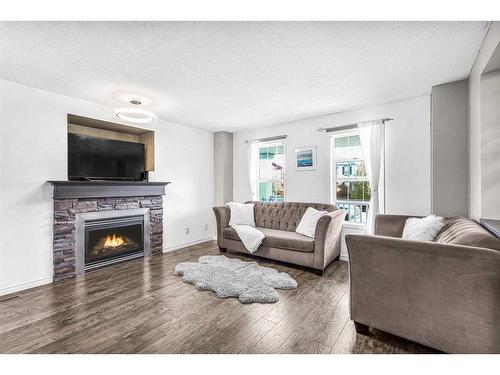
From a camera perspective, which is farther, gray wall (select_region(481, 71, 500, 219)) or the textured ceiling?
gray wall (select_region(481, 71, 500, 219))

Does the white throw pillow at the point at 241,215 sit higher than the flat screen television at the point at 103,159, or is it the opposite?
the flat screen television at the point at 103,159

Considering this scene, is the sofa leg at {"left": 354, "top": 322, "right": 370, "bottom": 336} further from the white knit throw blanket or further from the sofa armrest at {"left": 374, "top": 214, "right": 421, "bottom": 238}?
the white knit throw blanket

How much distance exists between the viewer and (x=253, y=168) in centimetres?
493

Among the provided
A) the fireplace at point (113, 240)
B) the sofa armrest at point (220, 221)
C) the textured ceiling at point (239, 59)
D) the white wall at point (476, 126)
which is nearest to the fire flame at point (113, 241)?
the fireplace at point (113, 240)

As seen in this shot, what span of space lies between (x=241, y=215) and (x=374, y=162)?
2352 mm

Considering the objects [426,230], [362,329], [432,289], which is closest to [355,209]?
[426,230]

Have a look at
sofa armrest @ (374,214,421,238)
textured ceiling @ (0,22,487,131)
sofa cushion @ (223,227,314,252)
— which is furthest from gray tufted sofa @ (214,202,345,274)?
textured ceiling @ (0,22,487,131)

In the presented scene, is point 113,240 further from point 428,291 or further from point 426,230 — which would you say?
point 426,230

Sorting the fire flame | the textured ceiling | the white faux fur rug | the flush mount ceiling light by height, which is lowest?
the white faux fur rug

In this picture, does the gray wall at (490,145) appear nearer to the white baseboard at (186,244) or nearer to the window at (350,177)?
the window at (350,177)

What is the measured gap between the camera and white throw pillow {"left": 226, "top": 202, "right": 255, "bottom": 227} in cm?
424

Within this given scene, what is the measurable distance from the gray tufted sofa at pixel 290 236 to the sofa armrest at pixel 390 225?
1.78 feet

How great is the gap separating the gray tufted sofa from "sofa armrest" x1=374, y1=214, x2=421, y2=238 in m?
0.54

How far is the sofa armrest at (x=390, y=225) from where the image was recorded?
114 inches
